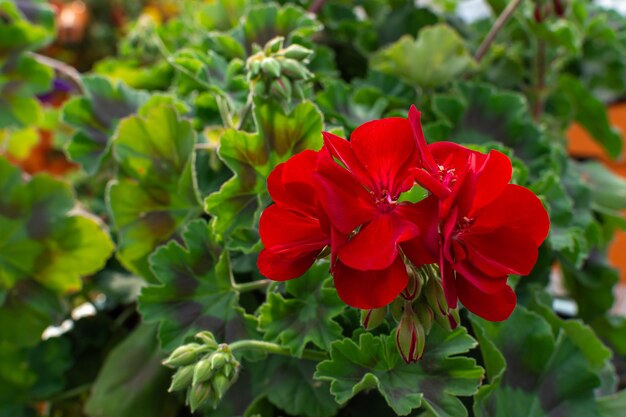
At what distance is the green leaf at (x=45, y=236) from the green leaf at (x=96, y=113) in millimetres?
66

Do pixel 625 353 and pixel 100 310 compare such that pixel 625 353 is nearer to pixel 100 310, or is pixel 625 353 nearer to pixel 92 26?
pixel 100 310

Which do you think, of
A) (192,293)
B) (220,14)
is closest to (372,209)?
(192,293)

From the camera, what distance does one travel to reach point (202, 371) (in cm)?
39

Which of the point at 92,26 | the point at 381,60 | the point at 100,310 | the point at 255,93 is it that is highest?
the point at 255,93

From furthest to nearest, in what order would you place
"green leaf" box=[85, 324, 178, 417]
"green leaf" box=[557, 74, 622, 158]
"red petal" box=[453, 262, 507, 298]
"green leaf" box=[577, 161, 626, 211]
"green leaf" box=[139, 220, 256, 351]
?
"green leaf" box=[557, 74, 622, 158], "green leaf" box=[577, 161, 626, 211], "green leaf" box=[85, 324, 178, 417], "green leaf" box=[139, 220, 256, 351], "red petal" box=[453, 262, 507, 298]

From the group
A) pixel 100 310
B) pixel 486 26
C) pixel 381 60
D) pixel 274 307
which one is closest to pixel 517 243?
pixel 274 307

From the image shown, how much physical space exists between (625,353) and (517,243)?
53cm

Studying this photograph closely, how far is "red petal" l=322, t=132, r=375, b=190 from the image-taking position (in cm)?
34

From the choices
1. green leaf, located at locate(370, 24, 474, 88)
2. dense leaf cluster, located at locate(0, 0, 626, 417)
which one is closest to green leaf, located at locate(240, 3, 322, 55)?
dense leaf cluster, located at locate(0, 0, 626, 417)

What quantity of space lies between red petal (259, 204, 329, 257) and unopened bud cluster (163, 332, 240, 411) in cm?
10

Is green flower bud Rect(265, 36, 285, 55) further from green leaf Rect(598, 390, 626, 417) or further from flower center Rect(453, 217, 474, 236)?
green leaf Rect(598, 390, 626, 417)

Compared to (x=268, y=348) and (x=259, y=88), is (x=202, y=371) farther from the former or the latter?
(x=259, y=88)

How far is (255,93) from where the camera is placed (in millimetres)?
490

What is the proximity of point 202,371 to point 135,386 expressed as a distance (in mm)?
265
